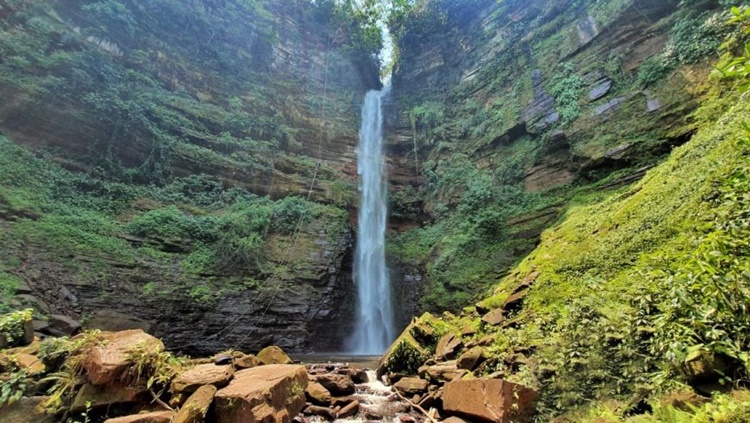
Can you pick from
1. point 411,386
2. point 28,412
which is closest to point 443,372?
point 411,386

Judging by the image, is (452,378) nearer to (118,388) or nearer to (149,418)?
(149,418)

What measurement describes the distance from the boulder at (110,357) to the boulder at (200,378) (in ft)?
1.54

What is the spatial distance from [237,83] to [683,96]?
2092cm

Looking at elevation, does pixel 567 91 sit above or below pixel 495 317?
above

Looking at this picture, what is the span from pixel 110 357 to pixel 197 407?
1.15 metres

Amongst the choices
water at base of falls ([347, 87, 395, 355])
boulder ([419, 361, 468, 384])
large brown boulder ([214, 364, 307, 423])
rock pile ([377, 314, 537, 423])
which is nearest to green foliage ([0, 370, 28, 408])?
large brown boulder ([214, 364, 307, 423])

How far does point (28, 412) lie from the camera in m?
3.53

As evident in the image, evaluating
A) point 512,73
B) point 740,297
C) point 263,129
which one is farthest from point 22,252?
point 512,73

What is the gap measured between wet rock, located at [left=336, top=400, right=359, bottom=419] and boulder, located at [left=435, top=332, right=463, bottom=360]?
2.11 m

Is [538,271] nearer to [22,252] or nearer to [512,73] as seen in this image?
[22,252]

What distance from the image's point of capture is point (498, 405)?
166 inches

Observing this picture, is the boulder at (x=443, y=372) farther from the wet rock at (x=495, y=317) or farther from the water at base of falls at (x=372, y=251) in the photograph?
the water at base of falls at (x=372, y=251)

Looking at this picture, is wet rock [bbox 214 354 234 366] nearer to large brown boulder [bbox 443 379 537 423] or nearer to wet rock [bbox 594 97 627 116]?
large brown boulder [bbox 443 379 537 423]

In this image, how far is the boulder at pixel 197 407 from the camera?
358 centimetres
